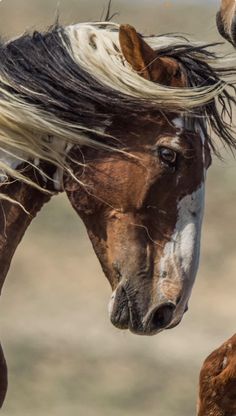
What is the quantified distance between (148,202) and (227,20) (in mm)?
785

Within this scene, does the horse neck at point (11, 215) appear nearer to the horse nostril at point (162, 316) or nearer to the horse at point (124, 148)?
the horse at point (124, 148)

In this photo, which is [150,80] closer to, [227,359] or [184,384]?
[227,359]

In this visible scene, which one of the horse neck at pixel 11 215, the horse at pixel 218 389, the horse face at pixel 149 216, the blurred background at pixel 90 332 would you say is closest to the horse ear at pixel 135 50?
the horse face at pixel 149 216

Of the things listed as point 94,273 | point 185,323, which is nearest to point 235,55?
point 185,323

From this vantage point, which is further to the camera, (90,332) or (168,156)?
(90,332)

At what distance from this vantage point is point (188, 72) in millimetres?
5730

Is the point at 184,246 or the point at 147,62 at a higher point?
the point at 147,62

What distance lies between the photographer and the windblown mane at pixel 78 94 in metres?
5.62

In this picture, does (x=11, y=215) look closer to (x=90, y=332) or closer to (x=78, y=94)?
(x=78, y=94)

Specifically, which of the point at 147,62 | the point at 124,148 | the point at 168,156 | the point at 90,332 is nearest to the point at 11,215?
the point at 124,148

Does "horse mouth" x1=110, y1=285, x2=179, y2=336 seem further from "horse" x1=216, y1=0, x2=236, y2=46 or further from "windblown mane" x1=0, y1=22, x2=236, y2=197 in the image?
"horse" x1=216, y1=0, x2=236, y2=46

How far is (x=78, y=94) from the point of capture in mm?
5680

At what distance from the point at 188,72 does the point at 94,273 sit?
10703mm

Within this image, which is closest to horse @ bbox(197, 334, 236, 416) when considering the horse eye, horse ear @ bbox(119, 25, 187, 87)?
the horse eye
